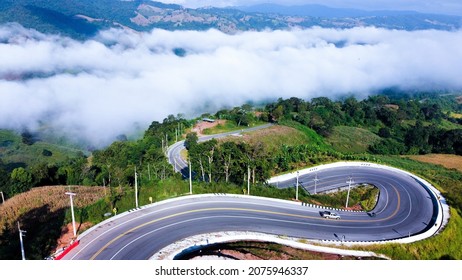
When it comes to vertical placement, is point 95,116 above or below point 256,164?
below

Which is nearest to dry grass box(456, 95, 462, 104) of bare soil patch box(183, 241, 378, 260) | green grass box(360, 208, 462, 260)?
green grass box(360, 208, 462, 260)

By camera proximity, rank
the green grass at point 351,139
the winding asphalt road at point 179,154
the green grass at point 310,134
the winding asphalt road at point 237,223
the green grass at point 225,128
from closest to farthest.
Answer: the winding asphalt road at point 237,223, the winding asphalt road at point 179,154, the green grass at point 225,128, the green grass at point 310,134, the green grass at point 351,139

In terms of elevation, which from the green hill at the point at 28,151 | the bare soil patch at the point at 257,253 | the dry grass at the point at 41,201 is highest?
the bare soil patch at the point at 257,253

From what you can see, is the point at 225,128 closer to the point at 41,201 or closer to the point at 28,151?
the point at 41,201

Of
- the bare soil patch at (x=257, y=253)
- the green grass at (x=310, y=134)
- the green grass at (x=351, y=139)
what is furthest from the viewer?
the green grass at (x=351, y=139)

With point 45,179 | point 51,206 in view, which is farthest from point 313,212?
point 45,179

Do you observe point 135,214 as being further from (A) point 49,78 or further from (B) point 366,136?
(A) point 49,78

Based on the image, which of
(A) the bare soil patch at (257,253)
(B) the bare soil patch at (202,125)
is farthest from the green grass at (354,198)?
(B) the bare soil patch at (202,125)

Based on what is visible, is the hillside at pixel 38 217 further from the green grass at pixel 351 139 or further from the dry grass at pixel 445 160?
the dry grass at pixel 445 160
